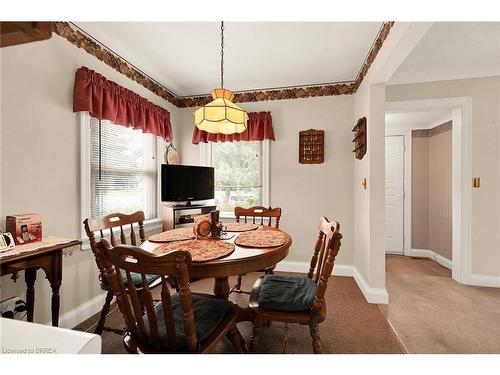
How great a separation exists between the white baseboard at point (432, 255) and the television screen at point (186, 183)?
11.7ft

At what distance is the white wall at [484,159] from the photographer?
2789 mm

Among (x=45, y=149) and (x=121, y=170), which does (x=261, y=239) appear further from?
(x=121, y=170)

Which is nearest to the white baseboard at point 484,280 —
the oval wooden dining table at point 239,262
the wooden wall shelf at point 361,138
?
the wooden wall shelf at point 361,138

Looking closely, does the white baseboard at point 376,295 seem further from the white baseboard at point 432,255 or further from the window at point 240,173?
the white baseboard at point 432,255

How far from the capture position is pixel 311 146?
3248 millimetres

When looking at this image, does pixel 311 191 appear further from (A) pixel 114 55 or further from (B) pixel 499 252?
(A) pixel 114 55

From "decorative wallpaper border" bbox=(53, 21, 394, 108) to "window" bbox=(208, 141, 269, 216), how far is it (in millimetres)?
684

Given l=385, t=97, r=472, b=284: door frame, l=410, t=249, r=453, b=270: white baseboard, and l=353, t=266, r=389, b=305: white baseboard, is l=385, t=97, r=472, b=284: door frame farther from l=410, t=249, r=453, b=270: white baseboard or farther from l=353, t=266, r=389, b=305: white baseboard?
l=353, t=266, r=389, b=305: white baseboard

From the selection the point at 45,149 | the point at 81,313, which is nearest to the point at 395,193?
the point at 81,313

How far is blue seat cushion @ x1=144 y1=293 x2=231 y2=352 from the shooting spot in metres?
1.08
